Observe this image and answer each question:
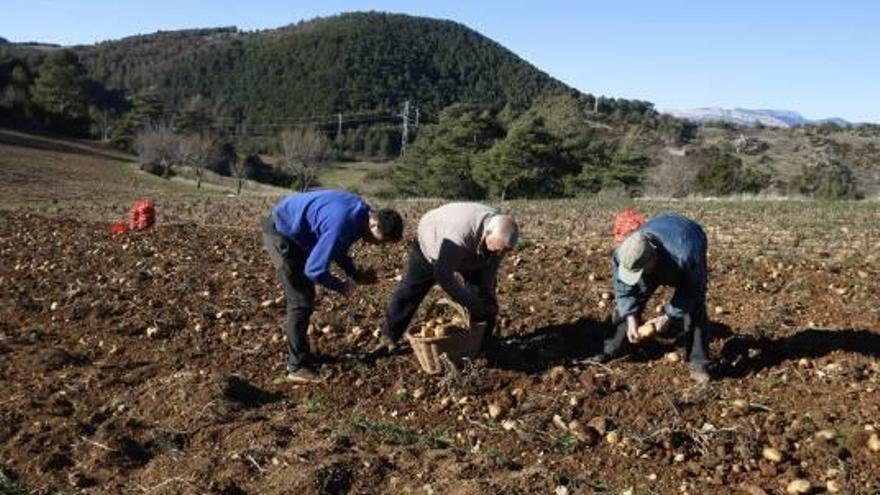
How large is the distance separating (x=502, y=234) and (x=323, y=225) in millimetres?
1119

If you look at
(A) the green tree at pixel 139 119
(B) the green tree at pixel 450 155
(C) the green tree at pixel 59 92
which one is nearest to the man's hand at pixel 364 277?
(B) the green tree at pixel 450 155

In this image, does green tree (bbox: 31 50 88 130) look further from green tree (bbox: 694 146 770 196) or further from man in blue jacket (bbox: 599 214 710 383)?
man in blue jacket (bbox: 599 214 710 383)

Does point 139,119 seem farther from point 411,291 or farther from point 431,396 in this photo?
point 431,396

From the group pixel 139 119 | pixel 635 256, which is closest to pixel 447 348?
pixel 635 256

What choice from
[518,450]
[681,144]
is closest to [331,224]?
[518,450]

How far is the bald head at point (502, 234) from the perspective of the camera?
473cm

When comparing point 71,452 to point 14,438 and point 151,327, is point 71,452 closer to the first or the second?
point 14,438

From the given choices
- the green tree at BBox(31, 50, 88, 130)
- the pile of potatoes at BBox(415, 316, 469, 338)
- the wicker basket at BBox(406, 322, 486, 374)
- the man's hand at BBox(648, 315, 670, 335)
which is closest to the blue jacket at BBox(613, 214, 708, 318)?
the man's hand at BBox(648, 315, 670, 335)

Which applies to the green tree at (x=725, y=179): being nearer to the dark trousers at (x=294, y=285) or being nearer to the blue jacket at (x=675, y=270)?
the blue jacket at (x=675, y=270)

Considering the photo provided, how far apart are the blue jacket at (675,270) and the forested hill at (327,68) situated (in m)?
107

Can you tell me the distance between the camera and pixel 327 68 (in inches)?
4796

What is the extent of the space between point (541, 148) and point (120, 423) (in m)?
42.5

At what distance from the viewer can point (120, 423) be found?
495 cm

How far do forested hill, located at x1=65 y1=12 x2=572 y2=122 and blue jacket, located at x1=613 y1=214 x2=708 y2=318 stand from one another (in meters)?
107
